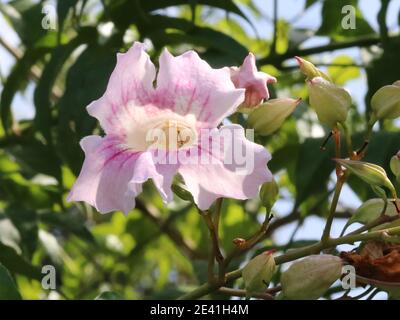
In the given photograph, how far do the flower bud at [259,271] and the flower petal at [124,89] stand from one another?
0.30m

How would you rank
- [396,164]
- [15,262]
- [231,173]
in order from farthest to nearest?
[15,262] < [396,164] < [231,173]

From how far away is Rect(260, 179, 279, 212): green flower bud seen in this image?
150cm

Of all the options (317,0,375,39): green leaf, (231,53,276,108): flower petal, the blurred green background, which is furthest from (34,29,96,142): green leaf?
(231,53,276,108): flower petal

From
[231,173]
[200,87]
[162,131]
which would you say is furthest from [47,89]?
[231,173]

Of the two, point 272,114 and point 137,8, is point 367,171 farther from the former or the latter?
point 137,8

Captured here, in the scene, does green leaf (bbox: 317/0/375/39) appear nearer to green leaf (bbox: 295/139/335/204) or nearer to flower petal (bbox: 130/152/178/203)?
green leaf (bbox: 295/139/335/204)

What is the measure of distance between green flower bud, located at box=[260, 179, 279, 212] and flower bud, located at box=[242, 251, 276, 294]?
0.12 metres

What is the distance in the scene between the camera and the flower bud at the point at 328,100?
1.45m

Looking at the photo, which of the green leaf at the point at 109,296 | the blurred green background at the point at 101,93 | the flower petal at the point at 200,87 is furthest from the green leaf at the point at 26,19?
the flower petal at the point at 200,87

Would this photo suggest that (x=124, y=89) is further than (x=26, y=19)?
No

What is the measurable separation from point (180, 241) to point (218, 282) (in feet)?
5.62

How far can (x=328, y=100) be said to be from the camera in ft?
4.76

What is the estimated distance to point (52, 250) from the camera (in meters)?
2.46

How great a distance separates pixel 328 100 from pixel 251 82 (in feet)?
0.41
